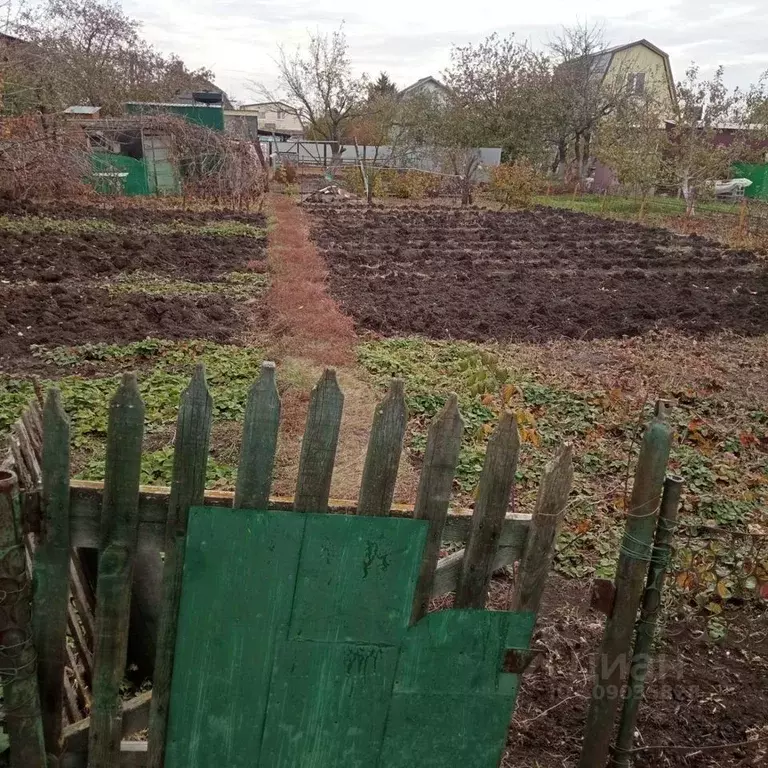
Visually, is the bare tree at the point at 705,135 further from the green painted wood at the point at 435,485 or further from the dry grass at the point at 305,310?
the green painted wood at the point at 435,485

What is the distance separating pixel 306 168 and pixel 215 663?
142ft

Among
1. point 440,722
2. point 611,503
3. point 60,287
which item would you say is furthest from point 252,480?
point 60,287

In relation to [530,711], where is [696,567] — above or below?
above

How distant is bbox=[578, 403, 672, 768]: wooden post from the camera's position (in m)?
2.09

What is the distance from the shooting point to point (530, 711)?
3127 millimetres

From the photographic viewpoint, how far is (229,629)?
2.12 m

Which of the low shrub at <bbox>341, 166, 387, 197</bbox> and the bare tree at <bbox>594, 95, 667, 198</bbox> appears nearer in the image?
the bare tree at <bbox>594, 95, 667, 198</bbox>

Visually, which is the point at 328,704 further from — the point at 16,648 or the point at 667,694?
the point at 667,694

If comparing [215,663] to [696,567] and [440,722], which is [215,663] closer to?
[440,722]

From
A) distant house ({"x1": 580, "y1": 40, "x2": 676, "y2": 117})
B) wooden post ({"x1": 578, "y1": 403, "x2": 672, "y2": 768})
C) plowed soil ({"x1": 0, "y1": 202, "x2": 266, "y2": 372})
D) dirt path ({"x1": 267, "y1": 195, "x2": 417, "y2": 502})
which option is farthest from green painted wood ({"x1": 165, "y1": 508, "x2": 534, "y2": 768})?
distant house ({"x1": 580, "y1": 40, "x2": 676, "y2": 117})

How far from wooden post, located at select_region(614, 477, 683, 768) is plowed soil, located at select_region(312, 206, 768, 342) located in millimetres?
7407

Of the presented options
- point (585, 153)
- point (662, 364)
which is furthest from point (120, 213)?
point (585, 153)

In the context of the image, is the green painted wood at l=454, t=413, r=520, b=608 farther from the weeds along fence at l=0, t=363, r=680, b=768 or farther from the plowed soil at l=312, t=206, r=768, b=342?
the plowed soil at l=312, t=206, r=768, b=342

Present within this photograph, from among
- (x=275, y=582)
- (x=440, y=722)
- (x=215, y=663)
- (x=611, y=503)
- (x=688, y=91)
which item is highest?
(x=688, y=91)
